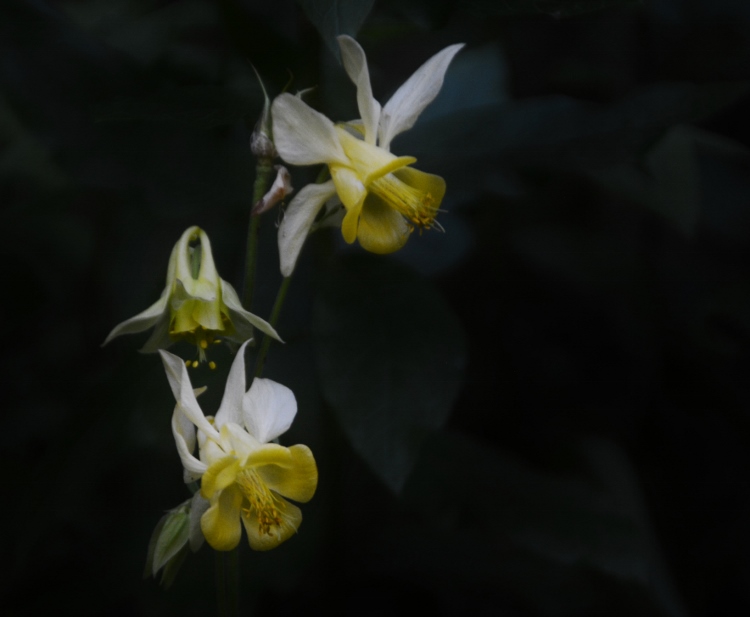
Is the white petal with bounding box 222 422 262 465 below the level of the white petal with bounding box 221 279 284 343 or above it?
below

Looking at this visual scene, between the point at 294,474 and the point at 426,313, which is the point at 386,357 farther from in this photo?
the point at 294,474

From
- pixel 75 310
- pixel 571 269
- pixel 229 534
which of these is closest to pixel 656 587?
pixel 571 269

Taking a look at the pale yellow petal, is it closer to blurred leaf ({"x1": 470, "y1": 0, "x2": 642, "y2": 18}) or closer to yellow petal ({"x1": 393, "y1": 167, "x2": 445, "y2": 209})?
yellow petal ({"x1": 393, "y1": 167, "x2": 445, "y2": 209})

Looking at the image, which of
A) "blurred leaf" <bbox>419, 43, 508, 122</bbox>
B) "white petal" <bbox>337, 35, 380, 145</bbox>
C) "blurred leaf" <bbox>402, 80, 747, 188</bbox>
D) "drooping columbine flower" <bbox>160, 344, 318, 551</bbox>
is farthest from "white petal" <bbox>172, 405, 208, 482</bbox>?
"blurred leaf" <bbox>419, 43, 508, 122</bbox>

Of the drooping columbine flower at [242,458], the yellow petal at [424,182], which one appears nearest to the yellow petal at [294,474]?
the drooping columbine flower at [242,458]

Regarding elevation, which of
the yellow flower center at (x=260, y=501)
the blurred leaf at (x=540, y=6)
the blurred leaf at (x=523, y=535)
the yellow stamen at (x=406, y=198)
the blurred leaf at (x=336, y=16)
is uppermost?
the blurred leaf at (x=336, y=16)

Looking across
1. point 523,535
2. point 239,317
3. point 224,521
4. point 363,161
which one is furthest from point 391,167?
point 523,535

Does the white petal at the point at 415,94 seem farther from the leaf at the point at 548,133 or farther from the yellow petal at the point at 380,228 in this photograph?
the leaf at the point at 548,133
